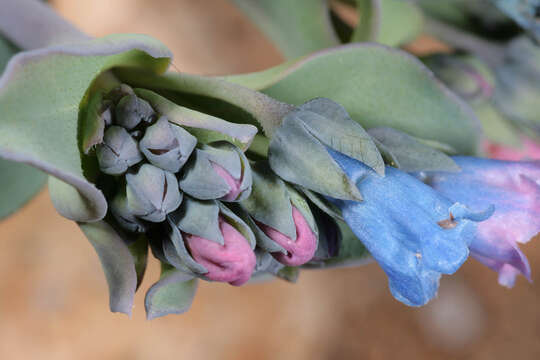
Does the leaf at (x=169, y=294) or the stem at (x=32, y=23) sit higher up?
the stem at (x=32, y=23)

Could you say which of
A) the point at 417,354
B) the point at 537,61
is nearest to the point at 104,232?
the point at 537,61

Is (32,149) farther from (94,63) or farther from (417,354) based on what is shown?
(417,354)

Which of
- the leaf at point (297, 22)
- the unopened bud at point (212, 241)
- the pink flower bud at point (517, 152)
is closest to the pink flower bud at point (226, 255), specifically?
the unopened bud at point (212, 241)

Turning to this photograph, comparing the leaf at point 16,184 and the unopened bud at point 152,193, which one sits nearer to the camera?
the unopened bud at point 152,193

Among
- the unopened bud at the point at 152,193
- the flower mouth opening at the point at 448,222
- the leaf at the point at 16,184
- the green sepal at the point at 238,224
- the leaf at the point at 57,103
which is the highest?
the leaf at the point at 57,103

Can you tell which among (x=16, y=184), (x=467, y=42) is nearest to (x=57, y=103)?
(x=16, y=184)

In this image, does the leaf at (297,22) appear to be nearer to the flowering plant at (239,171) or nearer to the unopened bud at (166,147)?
the flowering plant at (239,171)

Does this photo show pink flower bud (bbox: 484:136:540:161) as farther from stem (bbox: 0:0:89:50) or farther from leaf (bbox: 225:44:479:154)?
stem (bbox: 0:0:89:50)

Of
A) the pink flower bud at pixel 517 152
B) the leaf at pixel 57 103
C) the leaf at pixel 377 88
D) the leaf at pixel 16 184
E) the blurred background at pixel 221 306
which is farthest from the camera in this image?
the blurred background at pixel 221 306

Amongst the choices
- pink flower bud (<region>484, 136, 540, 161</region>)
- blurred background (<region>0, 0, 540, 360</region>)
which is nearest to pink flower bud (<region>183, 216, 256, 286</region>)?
pink flower bud (<region>484, 136, 540, 161</region>)
